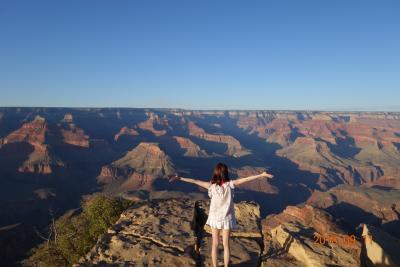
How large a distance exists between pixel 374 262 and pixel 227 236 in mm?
6268

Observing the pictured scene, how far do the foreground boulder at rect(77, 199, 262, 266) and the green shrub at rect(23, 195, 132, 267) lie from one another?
6066 mm

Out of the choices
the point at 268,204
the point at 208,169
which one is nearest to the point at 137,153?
the point at 208,169

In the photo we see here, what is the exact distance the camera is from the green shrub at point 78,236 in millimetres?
20875

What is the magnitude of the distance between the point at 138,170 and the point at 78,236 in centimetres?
13500

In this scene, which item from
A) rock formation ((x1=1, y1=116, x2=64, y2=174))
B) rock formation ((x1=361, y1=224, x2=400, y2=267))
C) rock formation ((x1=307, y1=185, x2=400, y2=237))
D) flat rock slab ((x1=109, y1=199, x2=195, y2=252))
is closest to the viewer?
rock formation ((x1=361, y1=224, x2=400, y2=267))

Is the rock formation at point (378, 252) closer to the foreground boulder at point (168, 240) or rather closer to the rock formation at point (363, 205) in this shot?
the foreground boulder at point (168, 240)

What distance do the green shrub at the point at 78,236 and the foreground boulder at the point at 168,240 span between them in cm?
607

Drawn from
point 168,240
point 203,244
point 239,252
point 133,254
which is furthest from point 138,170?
point 239,252

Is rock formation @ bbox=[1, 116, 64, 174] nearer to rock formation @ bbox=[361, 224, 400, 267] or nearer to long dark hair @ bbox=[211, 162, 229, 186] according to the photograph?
rock formation @ bbox=[361, 224, 400, 267]

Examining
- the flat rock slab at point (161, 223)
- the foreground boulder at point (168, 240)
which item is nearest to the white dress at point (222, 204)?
the foreground boulder at point (168, 240)

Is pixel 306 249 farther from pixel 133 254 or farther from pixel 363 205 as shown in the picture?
pixel 363 205

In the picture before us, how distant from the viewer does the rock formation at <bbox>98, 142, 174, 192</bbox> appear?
141000mm

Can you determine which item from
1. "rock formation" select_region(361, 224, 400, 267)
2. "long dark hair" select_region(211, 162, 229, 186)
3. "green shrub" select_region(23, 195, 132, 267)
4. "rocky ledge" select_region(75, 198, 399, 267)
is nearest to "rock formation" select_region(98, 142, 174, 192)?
"green shrub" select_region(23, 195, 132, 267)

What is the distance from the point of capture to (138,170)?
511ft
